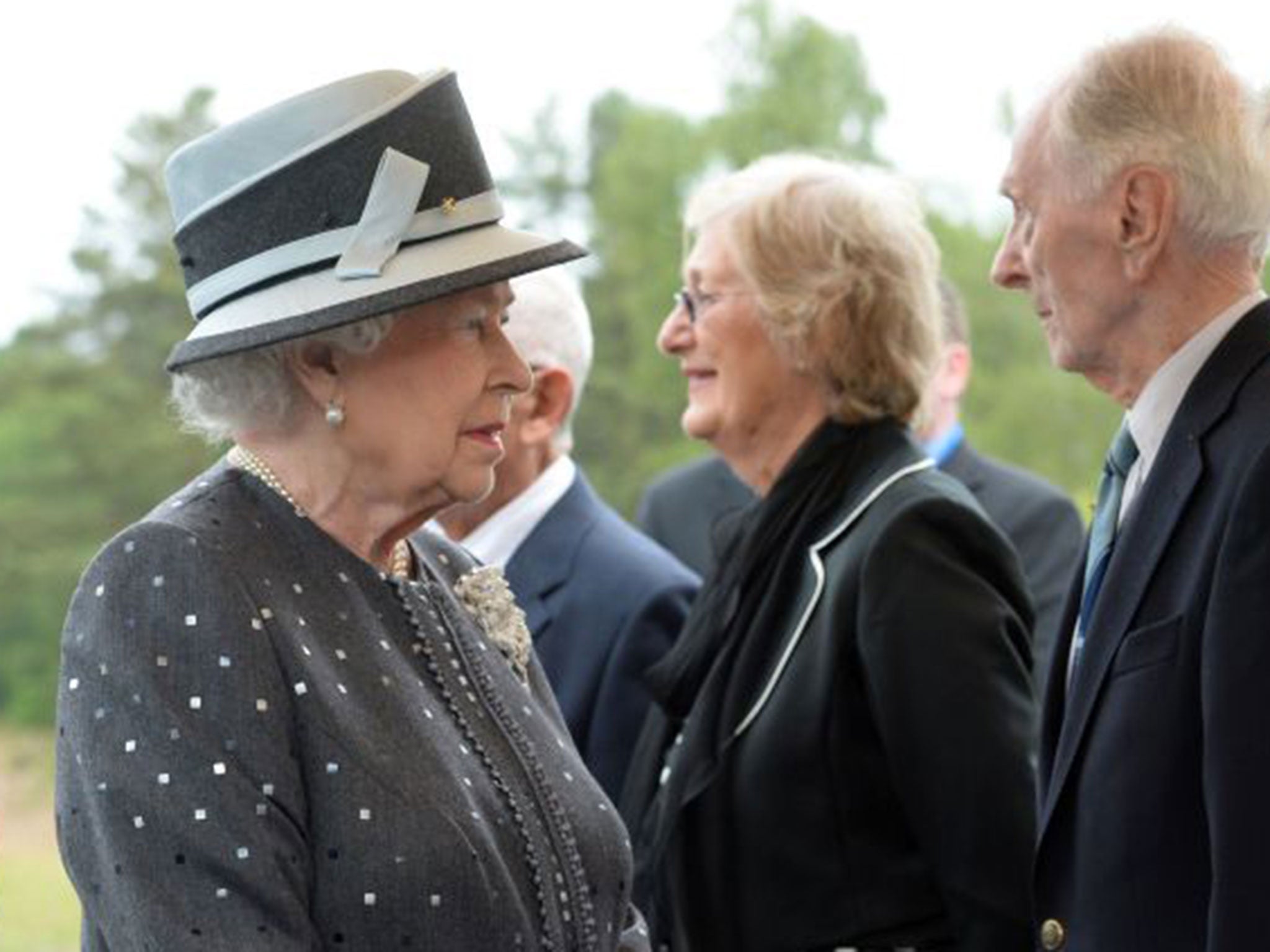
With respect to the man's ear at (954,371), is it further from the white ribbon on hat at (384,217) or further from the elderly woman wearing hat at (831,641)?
the white ribbon on hat at (384,217)

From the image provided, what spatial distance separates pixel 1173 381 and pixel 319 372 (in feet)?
3.18

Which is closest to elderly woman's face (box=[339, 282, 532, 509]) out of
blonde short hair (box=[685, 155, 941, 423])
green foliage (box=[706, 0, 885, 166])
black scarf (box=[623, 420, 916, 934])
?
black scarf (box=[623, 420, 916, 934])

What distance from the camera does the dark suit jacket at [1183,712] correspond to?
214 centimetres

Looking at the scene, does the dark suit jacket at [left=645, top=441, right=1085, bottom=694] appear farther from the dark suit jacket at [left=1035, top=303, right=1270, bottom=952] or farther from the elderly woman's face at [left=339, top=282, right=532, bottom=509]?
the elderly woman's face at [left=339, top=282, right=532, bottom=509]

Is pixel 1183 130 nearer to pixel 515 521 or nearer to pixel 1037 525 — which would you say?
pixel 515 521

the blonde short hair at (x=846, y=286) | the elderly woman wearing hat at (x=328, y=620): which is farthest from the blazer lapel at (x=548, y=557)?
the elderly woman wearing hat at (x=328, y=620)

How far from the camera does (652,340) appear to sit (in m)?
5.16

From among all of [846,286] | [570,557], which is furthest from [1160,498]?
[570,557]

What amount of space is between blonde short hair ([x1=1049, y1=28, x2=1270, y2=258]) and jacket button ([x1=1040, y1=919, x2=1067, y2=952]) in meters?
0.79

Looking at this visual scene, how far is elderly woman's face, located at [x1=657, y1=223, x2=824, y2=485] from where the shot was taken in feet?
10.5

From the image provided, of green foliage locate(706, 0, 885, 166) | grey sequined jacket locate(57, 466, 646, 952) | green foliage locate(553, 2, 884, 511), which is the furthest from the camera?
green foliage locate(706, 0, 885, 166)

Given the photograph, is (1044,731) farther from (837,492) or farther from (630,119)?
(630,119)

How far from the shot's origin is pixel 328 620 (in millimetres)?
2168

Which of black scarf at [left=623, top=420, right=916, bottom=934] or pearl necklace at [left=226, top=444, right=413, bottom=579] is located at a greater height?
pearl necklace at [left=226, top=444, right=413, bottom=579]
